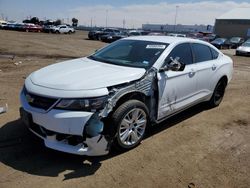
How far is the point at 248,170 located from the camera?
12.5ft

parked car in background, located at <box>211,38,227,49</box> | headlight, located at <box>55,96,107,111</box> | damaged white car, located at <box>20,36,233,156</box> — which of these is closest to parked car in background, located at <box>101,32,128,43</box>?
parked car in background, located at <box>211,38,227,49</box>

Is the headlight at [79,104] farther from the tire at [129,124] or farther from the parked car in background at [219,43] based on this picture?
the parked car in background at [219,43]

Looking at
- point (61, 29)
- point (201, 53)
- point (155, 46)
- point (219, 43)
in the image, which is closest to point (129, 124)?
point (155, 46)

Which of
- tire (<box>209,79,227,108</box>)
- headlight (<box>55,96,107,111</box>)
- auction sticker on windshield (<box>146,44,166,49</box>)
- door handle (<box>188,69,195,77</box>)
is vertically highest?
auction sticker on windshield (<box>146,44,166,49</box>)

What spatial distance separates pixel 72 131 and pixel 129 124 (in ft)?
2.99

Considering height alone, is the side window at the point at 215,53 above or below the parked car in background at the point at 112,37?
above

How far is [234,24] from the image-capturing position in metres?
58.1

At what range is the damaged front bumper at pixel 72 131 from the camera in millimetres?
3424

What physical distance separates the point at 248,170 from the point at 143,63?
2158 mm

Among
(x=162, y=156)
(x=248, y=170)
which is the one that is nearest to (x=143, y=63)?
(x=162, y=156)

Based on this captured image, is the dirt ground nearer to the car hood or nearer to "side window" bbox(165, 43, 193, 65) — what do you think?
the car hood

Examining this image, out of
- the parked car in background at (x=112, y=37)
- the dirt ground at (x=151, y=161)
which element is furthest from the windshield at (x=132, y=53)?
the parked car in background at (x=112, y=37)

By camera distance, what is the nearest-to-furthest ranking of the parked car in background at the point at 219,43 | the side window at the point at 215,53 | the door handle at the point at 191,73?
the door handle at the point at 191,73, the side window at the point at 215,53, the parked car in background at the point at 219,43

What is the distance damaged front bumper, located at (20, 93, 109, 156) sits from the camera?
342 cm
